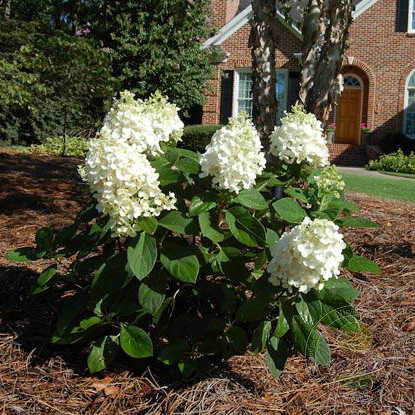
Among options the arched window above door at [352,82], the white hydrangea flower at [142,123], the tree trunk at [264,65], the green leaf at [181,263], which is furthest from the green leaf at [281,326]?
the arched window above door at [352,82]

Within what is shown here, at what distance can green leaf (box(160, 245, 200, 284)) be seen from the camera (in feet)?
5.87

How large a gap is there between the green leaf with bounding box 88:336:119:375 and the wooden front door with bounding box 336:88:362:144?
19008 millimetres

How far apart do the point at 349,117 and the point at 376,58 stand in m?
2.50

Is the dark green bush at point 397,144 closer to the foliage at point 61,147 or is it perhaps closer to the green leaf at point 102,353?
the foliage at point 61,147

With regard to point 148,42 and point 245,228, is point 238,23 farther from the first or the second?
point 245,228

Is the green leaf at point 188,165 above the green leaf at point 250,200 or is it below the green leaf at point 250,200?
above

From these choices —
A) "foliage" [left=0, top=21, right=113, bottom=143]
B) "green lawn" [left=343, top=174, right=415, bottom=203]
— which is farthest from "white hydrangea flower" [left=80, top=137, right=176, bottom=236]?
"green lawn" [left=343, top=174, right=415, bottom=203]

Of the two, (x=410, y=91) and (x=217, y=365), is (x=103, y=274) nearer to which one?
(x=217, y=365)

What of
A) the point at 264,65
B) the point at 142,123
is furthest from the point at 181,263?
the point at 264,65

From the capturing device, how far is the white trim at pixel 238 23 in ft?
59.7

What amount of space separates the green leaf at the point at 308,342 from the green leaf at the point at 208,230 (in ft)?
1.33

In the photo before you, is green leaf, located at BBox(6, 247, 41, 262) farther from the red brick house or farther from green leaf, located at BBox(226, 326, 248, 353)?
the red brick house

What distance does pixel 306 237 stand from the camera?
5.43ft

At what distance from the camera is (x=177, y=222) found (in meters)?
1.87
